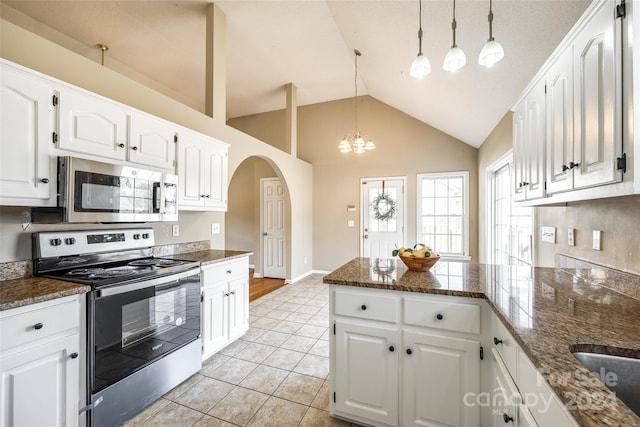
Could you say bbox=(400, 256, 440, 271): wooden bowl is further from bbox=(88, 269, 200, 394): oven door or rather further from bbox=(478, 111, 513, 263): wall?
bbox=(478, 111, 513, 263): wall

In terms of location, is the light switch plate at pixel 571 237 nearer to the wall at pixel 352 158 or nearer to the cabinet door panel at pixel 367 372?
the cabinet door panel at pixel 367 372

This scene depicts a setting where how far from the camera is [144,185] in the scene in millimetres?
2092

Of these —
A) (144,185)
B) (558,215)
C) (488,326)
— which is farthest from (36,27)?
(558,215)

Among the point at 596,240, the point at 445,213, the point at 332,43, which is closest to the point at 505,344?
the point at 596,240

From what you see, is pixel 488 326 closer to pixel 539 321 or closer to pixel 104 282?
pixel 539 321

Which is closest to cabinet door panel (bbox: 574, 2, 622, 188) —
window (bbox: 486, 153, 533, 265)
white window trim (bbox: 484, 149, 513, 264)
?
window (bbox: 486, 153, 533, 265)

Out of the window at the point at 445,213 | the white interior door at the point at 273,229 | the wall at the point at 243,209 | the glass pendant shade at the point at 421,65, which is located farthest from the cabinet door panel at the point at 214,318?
the window at the point at 445,213

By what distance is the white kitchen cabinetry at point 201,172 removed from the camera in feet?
8.21

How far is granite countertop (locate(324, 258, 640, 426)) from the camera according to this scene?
25.8 inches

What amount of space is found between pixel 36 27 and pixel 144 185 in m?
2.93

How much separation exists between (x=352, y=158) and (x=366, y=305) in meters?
4.50

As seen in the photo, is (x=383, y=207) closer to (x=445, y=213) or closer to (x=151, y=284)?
(x=445, y=213)

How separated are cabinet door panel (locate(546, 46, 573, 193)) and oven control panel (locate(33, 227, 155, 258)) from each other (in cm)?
298

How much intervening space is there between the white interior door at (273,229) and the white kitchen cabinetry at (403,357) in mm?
4085
